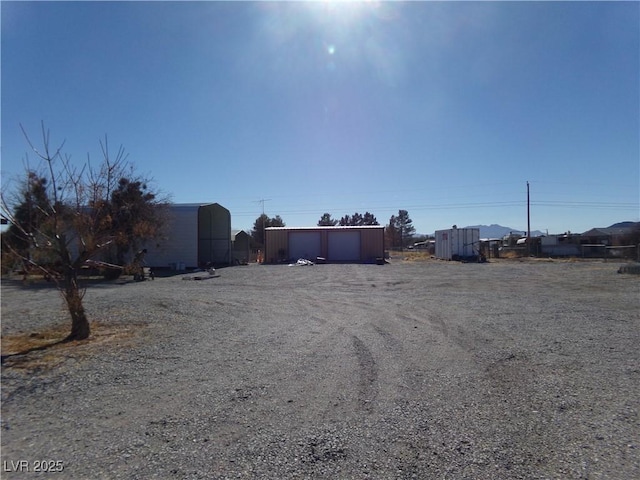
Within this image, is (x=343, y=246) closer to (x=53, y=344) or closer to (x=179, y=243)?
(x=179, y=243)

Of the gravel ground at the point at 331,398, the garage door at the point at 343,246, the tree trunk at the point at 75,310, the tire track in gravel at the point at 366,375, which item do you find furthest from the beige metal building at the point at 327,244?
the tire track in gravel at the point at 366,375

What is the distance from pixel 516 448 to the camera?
4.17 m

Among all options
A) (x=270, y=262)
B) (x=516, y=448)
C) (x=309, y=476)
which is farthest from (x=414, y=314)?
(x=270, y=262)

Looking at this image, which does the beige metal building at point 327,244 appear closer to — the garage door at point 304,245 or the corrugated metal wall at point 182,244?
the garage door at point 304,245

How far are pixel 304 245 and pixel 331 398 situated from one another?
40.1 metres

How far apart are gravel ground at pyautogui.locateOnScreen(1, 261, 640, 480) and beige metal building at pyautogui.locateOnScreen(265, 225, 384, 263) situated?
32551mm

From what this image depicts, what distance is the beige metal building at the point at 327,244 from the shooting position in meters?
44.3

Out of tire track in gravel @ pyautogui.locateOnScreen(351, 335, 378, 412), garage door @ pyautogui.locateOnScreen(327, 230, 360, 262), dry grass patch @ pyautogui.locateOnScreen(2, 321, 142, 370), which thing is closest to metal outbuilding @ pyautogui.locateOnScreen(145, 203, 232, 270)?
garage door @ pyautogui.locateOnScreen(327, 230, 360, 262)

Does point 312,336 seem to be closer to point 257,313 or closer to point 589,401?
point 257,313

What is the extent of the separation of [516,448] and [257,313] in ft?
29.9

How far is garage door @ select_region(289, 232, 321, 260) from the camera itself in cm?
4525

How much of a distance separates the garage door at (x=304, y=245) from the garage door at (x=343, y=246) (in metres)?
1.29

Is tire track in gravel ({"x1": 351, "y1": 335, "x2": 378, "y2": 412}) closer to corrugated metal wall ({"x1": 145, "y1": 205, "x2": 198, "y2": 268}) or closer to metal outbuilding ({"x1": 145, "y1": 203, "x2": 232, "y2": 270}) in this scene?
metal outbuilding ({"x1": 145, "y1": 203, "x2": 232, "y2": 270})

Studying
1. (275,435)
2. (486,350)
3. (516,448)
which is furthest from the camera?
(486,350)
